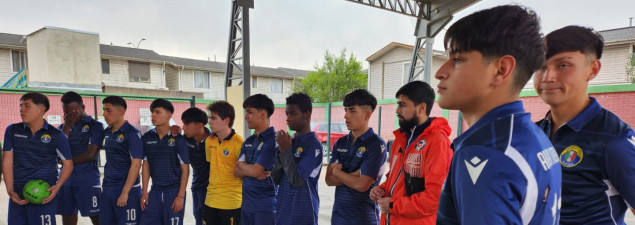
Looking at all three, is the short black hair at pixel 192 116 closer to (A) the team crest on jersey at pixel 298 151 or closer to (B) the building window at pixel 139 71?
(A) the team crest on jersey at pixel 298 151

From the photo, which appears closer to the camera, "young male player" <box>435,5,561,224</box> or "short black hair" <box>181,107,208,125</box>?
"young male player" <box>435,5,561,224</box>

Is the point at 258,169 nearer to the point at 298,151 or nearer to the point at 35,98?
the point at 298,151

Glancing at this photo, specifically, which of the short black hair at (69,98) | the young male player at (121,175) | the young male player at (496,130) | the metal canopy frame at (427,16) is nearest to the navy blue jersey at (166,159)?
the young male player at (121,175)

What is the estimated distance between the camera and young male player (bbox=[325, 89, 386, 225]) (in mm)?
2535

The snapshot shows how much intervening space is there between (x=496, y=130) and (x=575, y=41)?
3.28 feet

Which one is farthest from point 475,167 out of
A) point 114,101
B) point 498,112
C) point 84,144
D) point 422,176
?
point 84,144

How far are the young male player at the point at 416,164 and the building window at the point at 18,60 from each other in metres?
24.0

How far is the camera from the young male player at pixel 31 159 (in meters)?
3.28

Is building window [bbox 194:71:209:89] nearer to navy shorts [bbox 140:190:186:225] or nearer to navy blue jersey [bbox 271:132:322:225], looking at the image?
navy shorts [bbox 140:190:186:225]

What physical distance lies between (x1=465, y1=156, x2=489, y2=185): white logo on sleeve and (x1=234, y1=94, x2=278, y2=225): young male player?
7.76 feet

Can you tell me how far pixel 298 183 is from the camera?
2.67 m

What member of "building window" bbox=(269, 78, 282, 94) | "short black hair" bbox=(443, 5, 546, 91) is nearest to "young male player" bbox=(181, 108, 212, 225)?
"short black hair" bbox=(443, 5, 546, 91)

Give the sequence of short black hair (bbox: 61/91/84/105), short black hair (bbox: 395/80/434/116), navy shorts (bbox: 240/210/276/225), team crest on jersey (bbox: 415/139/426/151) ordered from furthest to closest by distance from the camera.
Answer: short black hair (bbox: 61/91/84/105), navy shorts (bbox: 240/210/276/225), short black hair (bbox: 395/80/434/116), team crest on jersey (bbox: 415/139/426/151)

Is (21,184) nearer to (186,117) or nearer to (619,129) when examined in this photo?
(186,117)
